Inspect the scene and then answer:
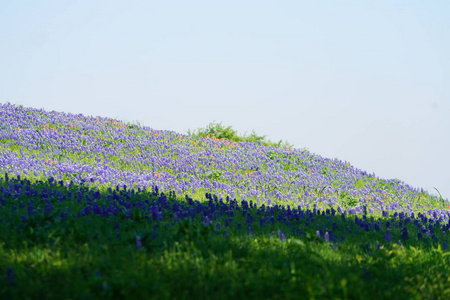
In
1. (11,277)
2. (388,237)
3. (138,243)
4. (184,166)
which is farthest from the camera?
(184,166)

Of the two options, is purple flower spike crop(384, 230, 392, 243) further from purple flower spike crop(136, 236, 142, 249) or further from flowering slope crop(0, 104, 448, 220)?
purple flower spike crop(136, 236, 142, 249)

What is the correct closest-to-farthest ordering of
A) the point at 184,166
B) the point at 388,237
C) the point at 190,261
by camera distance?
the point at 190,261, the point at 388,237, the point at 184,166

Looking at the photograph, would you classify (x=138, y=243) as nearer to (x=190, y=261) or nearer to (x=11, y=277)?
(x=190, y=261)

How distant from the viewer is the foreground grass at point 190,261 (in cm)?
448

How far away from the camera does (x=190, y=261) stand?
5.02m

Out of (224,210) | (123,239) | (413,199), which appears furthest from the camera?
(413,199)

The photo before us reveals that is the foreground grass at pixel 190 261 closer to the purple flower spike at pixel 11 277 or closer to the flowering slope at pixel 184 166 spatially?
the purple flower spike at pixel 11 277

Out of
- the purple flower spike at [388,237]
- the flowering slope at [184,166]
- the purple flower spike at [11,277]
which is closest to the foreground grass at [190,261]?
the purple flower spike at [11,277]

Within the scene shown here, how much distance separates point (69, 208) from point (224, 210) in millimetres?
2802

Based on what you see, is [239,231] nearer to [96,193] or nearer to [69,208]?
[69,208]

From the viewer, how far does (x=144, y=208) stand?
25.1 ft

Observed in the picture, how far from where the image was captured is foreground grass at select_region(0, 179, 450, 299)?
14.7ft

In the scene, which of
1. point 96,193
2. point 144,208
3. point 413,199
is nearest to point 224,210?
point 144,208

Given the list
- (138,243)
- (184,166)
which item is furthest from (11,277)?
(184,166)
